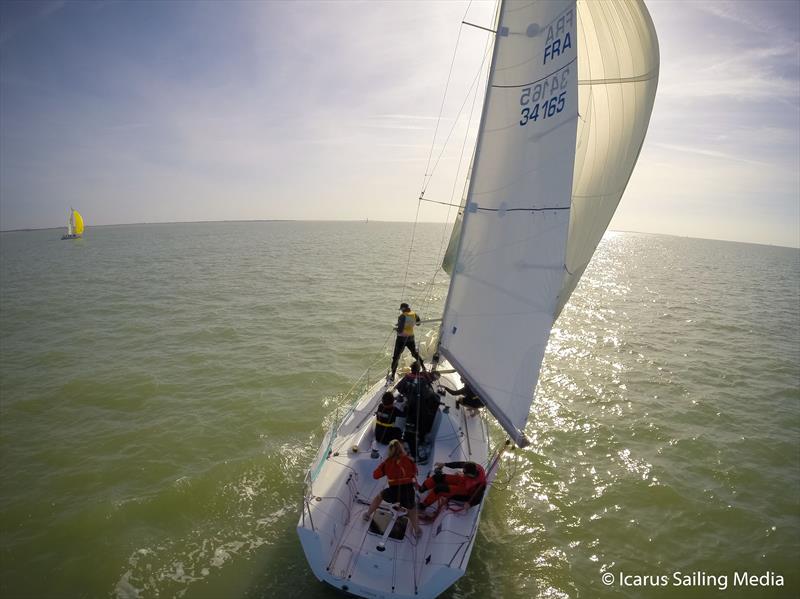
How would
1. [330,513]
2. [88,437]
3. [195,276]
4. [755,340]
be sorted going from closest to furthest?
1. [330,513]
2. [88,437]
3. [755,340]
4. [195,276]

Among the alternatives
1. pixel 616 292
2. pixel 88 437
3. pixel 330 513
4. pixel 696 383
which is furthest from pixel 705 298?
pixel 88 437

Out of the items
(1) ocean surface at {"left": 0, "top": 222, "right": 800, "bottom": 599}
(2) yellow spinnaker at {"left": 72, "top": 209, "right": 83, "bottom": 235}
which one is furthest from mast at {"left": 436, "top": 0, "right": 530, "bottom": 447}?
(2) yellow spinnaker at {"left": 72, "top": 209, "right": 83, "bottom": 235}

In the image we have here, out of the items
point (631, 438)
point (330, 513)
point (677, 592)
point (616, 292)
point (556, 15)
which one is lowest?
point (677, 592)

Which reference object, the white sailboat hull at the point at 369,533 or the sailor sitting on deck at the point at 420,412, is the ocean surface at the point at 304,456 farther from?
the sailor sitting on deck at the point at 420,412

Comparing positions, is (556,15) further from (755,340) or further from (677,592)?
(755,340)

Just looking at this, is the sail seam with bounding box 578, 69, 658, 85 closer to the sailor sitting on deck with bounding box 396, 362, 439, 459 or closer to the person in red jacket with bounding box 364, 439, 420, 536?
the sailor sitting on deck with bounding box 396, 362, 439, 459

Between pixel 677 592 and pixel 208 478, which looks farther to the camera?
pixel 208 478

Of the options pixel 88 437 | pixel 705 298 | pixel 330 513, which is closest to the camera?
pixel 330 513
